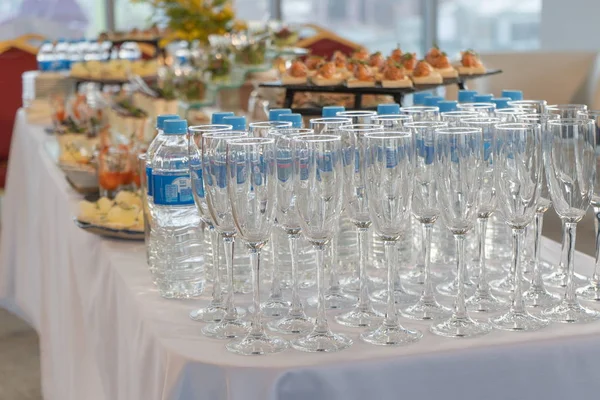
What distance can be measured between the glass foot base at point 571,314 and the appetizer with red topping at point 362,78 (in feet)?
4.10

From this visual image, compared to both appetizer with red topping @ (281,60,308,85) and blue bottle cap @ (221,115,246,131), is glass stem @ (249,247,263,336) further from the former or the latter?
appetizer with red topping @ (281,60,308,85)

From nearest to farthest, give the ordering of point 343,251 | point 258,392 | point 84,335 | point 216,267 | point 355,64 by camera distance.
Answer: point 258,392 < point 216,267 < point 343,251 < point 84,335 < point 355,64

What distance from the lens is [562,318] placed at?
125 centimetres

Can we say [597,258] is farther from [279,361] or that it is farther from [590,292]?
[279,361]

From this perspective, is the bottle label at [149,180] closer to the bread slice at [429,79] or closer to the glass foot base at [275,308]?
the glass foot base at [275,308]

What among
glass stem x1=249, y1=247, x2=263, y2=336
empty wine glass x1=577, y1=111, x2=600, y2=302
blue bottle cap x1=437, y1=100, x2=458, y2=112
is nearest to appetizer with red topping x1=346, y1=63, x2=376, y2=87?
blue bottle cap x1=437, y1=100, x2=458, y2=112

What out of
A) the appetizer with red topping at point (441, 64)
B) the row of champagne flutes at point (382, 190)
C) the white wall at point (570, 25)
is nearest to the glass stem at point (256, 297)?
the row of champagne flutes at point (382, 190)

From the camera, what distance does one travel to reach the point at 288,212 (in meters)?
1.16

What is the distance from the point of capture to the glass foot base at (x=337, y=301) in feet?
4.49

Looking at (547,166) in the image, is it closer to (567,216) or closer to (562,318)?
(567,216)

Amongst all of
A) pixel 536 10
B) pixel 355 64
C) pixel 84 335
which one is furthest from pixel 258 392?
pixel 536 10

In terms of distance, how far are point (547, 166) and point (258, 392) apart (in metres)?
0.52

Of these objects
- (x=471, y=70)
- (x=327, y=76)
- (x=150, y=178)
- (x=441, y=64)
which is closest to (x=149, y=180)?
(x=150, y=178)

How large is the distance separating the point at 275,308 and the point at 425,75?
1.34 m
